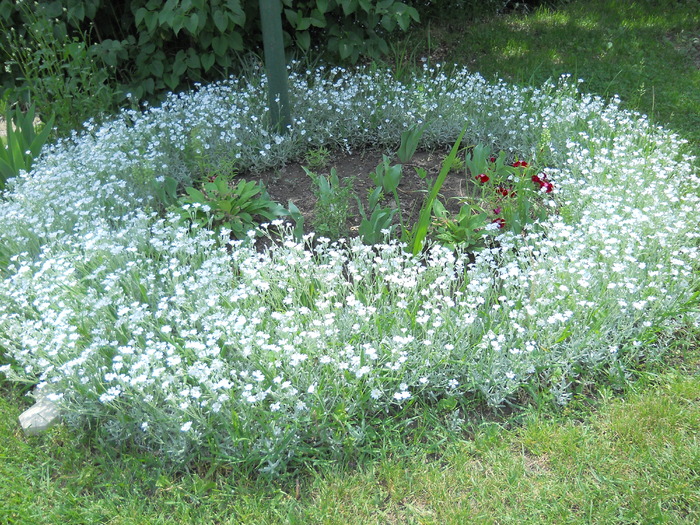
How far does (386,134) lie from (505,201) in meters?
1.44

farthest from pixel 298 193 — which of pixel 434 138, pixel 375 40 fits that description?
pixel 375 40

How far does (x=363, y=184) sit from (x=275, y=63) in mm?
1122

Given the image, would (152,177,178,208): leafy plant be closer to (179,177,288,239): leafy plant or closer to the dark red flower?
(179,177,288,239): leafy plant

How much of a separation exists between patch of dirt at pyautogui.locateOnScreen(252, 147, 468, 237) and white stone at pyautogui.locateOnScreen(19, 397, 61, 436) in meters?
1.75

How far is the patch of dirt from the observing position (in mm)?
4031

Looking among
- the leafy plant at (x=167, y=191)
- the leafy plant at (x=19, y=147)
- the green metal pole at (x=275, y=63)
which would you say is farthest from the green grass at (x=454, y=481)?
the green metal pole at (x=275, y=63)

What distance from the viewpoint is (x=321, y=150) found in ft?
14.7

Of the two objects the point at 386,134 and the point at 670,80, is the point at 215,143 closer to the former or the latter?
the point at 386,134

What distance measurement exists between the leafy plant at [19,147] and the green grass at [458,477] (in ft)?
6.68

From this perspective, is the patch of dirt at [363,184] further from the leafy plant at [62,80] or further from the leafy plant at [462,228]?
the leafy plant at [62,80]

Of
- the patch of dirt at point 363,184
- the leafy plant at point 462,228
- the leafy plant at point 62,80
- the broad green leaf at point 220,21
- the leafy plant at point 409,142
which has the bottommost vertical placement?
the patch of dirt at point 363,184

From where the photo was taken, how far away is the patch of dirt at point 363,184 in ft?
13.2

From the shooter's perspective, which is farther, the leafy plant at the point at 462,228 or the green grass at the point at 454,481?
the leafy plant at the point at 462,228

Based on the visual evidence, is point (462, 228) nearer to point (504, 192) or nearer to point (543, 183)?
point (504, 192)
